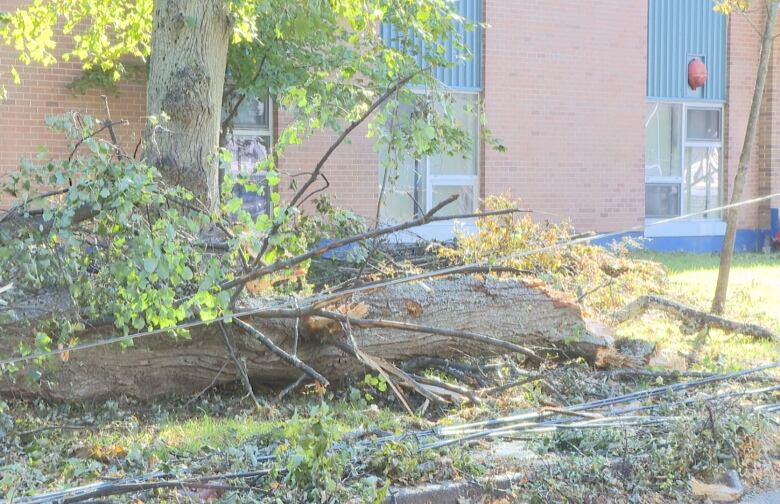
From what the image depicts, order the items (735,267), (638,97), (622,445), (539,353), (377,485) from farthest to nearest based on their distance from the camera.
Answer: (638,97) → (735,267) → (539,353) → (622,445) → (377,485)

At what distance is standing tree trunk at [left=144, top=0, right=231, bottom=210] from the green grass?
4385mm

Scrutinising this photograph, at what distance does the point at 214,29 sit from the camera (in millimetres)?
7324

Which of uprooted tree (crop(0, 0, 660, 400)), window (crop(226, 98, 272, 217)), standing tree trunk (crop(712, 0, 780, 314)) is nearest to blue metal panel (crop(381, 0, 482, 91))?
window (crop(226, 98, 272, 217))

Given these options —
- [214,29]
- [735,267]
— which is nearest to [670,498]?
[214,29]

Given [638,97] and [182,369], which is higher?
[638,97]

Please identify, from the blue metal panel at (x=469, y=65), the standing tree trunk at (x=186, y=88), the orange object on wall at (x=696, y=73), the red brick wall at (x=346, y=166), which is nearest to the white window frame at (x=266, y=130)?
the red brick wall at (x=346, y=166)

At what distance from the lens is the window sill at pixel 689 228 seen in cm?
1748

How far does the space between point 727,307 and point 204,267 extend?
7150 millimetres

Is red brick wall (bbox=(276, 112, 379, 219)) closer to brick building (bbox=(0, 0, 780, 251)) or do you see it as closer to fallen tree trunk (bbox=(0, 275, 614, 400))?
brick building (bbox=(0, 0, 780, 251))

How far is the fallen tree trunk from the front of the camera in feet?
20.8

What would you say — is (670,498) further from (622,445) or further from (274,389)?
(274,389)

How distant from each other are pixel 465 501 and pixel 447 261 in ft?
16.4

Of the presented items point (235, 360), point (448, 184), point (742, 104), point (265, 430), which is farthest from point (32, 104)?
point (742, 104)

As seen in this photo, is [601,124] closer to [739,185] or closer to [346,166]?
[346,166]
